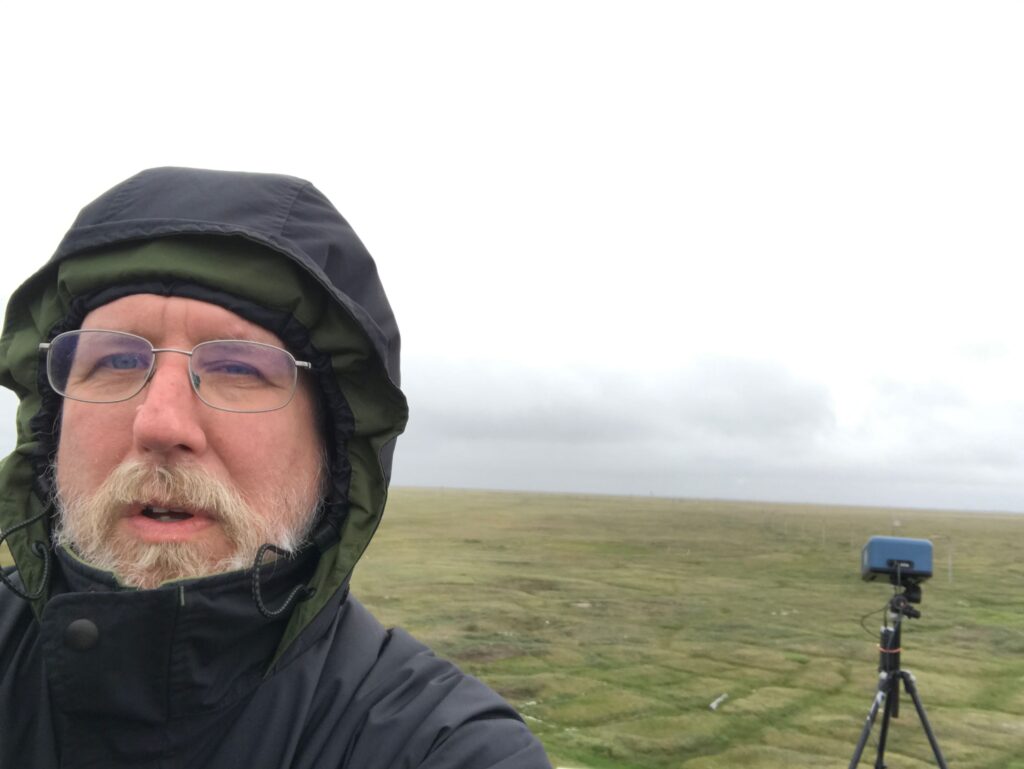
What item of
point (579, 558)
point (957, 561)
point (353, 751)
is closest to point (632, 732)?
point (353, 751)

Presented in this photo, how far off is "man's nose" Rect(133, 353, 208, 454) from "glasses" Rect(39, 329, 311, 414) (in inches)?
0.7

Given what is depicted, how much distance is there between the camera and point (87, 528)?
161 centimetres

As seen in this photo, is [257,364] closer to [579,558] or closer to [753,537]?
[579,558]

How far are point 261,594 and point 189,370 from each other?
514 millimetres

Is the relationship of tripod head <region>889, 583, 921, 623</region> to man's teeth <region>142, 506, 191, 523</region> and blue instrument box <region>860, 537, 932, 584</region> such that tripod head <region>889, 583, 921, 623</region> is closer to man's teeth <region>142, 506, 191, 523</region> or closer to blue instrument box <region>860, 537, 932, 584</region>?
blue instrument box <region>860, 537, 932, 584</region>

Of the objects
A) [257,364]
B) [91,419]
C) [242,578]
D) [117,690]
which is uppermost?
[257,364]

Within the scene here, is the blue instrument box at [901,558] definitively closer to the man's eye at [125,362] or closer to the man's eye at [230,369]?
the man's eye at [230,369]

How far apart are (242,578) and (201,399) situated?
0.39 metres

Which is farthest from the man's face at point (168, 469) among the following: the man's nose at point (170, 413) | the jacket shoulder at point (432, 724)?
the jacket shoulder at point (432, 724)

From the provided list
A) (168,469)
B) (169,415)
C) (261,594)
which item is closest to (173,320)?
(169,415)

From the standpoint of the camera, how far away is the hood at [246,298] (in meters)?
1.66

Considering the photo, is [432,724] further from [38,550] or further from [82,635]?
[38,550]

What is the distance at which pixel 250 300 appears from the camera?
1682 millimetres

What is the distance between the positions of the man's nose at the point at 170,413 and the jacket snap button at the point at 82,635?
0.35 meters
